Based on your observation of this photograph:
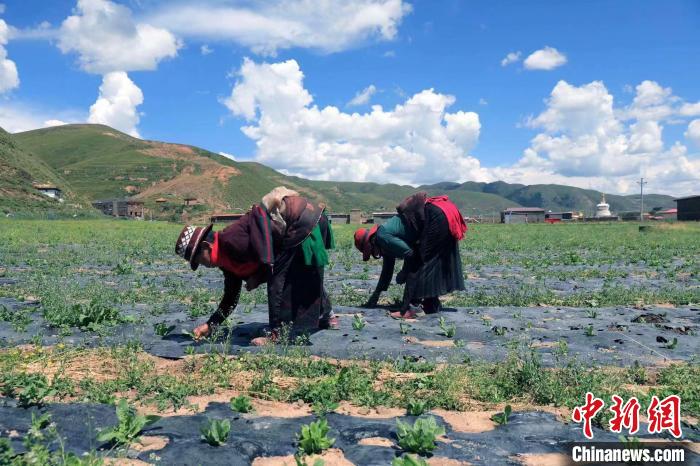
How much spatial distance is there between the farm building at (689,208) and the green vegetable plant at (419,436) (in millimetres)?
67876

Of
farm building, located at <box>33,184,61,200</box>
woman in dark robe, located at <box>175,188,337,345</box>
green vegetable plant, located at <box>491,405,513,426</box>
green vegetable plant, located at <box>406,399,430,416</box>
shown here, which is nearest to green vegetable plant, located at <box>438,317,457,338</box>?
woman in dark robe, located at <box>175,188,337,345</box>

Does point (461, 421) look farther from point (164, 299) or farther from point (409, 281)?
point (164, 299)

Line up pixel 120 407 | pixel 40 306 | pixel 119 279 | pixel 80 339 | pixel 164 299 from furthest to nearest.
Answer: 1. pixel 119 279
2. pixel 164 299
3. pixel 40 306
4. pixel 80 339
5. pixel 120 407

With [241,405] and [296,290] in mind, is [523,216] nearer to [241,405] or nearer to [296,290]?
[296,290]

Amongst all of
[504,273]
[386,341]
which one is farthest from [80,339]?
[504,273]

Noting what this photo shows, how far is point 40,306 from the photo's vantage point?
7.96 metres

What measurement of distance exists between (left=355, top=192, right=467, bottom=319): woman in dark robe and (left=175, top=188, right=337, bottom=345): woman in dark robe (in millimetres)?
1426

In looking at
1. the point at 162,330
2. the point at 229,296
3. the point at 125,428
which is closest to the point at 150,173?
the point at 162,330

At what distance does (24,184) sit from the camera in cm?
6238

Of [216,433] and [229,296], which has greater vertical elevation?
[229,296]

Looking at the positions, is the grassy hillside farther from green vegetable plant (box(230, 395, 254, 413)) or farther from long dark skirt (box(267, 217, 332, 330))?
green vegetable plant (box(230, 395, 254, 413))

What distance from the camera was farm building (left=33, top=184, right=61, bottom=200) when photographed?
63.1 m

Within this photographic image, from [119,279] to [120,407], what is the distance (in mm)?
9230

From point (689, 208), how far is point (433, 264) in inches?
2653
